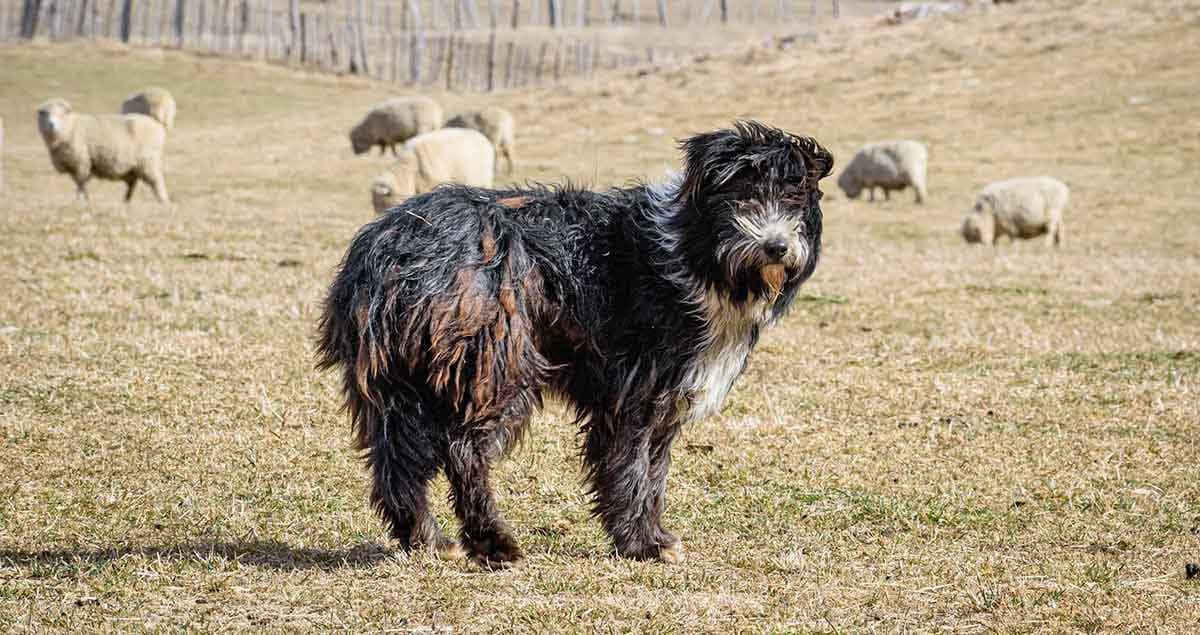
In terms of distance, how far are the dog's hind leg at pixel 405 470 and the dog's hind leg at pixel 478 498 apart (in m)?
0.10

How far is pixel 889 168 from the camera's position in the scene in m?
29.8

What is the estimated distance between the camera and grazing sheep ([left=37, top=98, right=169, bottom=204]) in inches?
853

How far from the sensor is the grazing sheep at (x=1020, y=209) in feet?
78.1

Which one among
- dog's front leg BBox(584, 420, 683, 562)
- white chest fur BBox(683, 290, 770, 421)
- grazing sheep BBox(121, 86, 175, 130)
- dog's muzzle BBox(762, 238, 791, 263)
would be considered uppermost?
dog's muzzle BBox(762, 238, 791, 263)

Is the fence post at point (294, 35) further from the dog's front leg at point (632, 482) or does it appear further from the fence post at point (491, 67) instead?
the dog's front leg at point (632, 482)

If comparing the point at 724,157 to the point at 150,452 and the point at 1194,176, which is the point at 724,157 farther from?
the point at 1194,176

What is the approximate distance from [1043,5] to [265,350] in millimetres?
41955

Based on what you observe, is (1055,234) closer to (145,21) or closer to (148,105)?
(148,105)

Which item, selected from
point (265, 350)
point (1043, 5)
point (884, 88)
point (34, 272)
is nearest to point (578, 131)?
point (884, 88)

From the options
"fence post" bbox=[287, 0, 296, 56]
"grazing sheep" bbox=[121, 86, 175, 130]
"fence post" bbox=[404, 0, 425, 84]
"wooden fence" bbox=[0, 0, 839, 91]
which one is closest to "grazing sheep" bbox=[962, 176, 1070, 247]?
"grazing sheep" bbox=[121, 86, 175, 130]

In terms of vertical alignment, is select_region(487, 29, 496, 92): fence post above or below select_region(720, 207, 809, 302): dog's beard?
below

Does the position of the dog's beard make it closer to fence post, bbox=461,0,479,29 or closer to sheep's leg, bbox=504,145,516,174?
sheep's leg, bbox=504,145,516,174

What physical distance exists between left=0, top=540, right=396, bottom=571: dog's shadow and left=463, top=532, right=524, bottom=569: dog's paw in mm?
424

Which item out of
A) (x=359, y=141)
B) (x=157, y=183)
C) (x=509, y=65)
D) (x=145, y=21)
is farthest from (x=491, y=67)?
(x=157, y=183)
